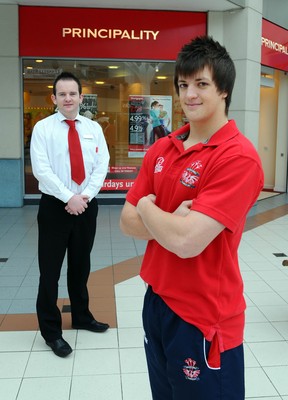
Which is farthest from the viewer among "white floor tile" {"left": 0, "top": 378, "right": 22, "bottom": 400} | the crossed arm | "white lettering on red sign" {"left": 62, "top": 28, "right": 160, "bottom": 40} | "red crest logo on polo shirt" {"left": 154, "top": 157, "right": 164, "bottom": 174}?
"white lettering on red sign" {"left": 62, "top": 28, "right": 160, "bottom": 40}

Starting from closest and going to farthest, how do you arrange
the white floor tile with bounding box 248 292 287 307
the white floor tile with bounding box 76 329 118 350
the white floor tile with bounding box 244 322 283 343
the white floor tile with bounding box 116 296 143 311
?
the white floor tile with bounding box 76 329 118 350 < the white floor tile with bounding box 244 322 283 343 < the white floor tile with bounding box 116 296 143 311 < the white floor tile with bounding box 248 292 287 307

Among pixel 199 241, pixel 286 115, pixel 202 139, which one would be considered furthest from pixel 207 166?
pixel 286 115

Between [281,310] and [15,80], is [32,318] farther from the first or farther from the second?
[15,80]

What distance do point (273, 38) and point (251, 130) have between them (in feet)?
8.55

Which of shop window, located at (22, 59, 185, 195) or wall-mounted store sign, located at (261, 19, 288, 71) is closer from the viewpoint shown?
shop window, located at (22, 59, 185, 195)

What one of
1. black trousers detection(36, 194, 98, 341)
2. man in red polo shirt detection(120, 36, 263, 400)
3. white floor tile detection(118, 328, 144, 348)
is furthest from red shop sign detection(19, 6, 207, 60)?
man in red polo shirt detection(120, 36, 263, 400)

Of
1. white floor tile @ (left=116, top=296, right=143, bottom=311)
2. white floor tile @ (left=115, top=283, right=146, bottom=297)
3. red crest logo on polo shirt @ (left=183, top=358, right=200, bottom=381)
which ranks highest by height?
red crest logo on polo shirt @ (left=183, top=358, right=200, bottom=381)

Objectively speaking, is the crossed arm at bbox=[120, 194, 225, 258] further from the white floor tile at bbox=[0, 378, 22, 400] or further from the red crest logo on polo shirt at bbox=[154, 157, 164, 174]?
the white floor tile at bbox=[0, 378, 22, 400]

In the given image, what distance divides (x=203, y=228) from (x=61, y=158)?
2.02 meters

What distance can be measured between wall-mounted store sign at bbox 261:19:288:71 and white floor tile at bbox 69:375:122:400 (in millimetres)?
8780

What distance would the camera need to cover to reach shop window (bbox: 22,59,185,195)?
31.0 feet

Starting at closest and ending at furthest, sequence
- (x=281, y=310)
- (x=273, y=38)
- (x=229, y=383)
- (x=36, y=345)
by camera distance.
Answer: (x=229, y=383) < (x=36, y=345) < (x=281, y=310) < (x=273, y=38)

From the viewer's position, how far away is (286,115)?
38.6 ft

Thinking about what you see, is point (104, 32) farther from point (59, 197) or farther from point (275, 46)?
point (59, 197)
